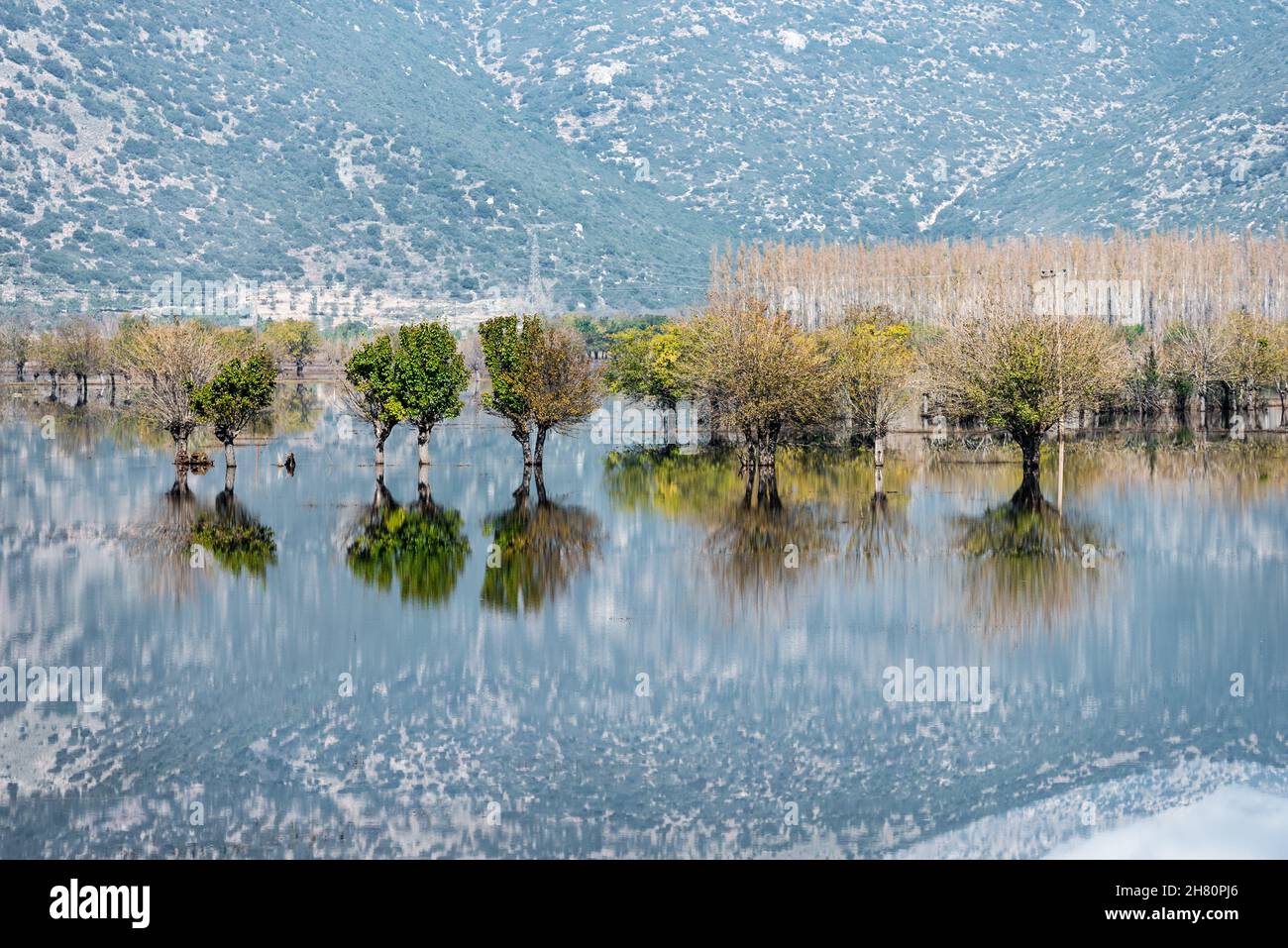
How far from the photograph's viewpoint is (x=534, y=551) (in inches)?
2080

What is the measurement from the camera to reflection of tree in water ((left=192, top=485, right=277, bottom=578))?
49938 mm

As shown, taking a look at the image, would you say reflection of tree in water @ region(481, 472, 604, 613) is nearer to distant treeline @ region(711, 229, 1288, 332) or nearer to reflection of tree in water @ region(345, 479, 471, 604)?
reflection of tree in water @ region(345, 479, 471, 604)

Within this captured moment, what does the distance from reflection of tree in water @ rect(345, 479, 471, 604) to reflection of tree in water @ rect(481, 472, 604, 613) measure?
1286 millimetres

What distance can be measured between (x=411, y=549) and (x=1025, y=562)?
2018 centimetres

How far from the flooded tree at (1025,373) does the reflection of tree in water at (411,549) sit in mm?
24436

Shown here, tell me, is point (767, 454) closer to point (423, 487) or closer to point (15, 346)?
point (423, 487)

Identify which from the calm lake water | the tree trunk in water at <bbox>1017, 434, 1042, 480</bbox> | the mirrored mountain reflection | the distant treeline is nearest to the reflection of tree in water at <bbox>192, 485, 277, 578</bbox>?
the mirrored mountain reflection

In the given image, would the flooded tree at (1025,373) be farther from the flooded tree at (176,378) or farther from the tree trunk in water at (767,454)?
the flooded tree at (176,378)

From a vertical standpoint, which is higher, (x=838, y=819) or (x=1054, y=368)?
(x=1054, y=368)
